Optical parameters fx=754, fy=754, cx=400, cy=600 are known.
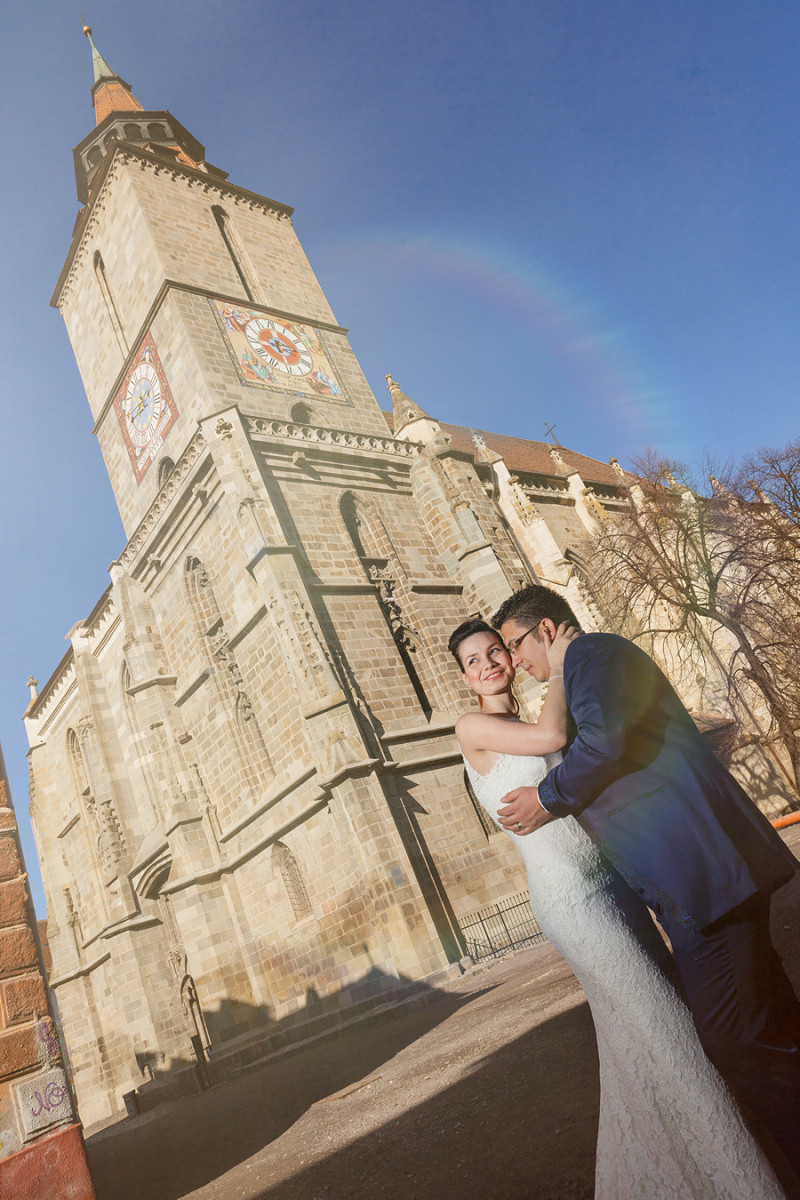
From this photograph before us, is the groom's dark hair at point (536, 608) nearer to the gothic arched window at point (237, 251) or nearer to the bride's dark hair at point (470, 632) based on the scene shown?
the bride's dark hair at point (470, 632)

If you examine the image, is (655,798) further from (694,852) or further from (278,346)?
(278,346)

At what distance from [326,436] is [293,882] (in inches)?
370

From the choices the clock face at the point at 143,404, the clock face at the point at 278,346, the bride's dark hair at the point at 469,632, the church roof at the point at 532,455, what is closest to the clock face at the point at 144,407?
the clock face at the point at 143,404

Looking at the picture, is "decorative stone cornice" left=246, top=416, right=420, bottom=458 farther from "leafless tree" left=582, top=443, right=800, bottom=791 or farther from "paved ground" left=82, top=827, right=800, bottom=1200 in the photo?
"paved ground" left=82, top=827, right=800, bottom=1200

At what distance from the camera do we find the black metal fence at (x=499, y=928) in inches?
487

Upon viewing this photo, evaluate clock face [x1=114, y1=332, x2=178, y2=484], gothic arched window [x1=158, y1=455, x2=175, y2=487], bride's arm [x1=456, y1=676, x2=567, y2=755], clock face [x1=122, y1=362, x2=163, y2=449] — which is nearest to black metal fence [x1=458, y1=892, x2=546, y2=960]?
bride's arm [x1=456, y1=676, x2=567, y2=755]

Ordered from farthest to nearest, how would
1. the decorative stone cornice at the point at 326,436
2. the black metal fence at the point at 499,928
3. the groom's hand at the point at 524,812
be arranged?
the decorative stone cornice at the point at 326,436
the black metal fence at the point at 499,928
the groom's hand at the point at 524,812

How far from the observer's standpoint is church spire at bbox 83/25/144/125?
25750 millimetres

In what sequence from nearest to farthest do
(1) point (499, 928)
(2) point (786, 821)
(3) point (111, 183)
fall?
(1) point (499, 928) → (2) point (786, 821) → (3) point (111, 183)

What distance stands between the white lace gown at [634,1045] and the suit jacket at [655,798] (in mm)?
121

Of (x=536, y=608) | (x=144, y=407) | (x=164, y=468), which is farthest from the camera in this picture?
(x=144, y=407)

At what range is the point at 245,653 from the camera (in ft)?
50.1

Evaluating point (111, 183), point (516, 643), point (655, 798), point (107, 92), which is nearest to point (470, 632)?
point (516, 643)

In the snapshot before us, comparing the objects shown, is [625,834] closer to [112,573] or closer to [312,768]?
[312,768]
